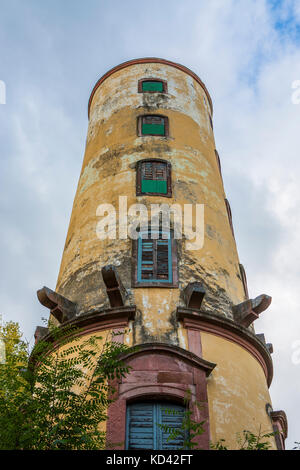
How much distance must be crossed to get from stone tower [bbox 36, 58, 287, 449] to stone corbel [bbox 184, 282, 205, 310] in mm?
27

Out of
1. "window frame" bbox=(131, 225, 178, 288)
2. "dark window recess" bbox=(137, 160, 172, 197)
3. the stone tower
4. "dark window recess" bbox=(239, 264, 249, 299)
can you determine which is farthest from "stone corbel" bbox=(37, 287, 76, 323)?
"dark window recess" bbox=(239, 264, 249, 299)

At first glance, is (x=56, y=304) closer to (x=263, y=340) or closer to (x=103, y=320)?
(x=103, y=320)

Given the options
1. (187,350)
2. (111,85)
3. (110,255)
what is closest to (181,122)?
(111,85)

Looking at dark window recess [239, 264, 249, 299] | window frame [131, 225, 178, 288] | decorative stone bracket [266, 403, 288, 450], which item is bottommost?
decorative stone bracket [266, 403, 288, 450]

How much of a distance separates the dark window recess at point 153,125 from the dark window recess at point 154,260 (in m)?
4.17

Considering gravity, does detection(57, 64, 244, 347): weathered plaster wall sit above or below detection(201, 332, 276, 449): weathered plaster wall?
above

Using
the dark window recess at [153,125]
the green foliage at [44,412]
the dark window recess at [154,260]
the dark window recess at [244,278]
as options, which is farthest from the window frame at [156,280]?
the dark window recess at [153,125]

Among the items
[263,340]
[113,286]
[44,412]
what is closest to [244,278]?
[263,340]

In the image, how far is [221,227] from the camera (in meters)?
15.9

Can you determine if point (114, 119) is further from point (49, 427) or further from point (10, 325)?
point (49, 427)

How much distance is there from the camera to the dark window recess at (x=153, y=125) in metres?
17.5

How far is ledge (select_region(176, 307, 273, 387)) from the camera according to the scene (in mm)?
12578

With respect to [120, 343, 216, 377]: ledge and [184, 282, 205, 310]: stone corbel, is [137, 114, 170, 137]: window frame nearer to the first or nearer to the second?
[184, 282, 205, 310]: stone corbel

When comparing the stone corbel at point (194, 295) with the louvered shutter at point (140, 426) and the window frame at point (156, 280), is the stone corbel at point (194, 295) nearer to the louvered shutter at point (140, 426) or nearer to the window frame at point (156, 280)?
the window frame at point (156, 280)
